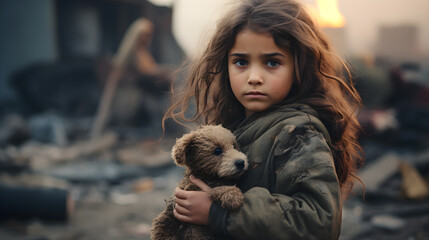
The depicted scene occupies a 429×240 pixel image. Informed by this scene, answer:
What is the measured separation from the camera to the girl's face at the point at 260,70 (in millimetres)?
1729

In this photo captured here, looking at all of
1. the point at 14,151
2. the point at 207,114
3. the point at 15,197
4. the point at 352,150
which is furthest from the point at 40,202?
the point at 352,150

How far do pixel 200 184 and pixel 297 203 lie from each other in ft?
1.37

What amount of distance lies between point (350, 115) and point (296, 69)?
349mm

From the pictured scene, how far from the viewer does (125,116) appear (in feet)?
35.3

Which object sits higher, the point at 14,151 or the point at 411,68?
the point at 411,68

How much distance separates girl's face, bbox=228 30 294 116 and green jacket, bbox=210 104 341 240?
0.13 m

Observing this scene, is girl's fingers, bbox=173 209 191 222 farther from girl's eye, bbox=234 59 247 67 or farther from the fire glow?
the fire glow

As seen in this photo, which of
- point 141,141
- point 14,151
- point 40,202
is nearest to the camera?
point 40,202

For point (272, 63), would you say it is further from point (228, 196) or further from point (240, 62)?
point (228, 196)

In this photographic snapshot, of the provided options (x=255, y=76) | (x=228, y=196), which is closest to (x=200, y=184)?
(x=228, y=196)

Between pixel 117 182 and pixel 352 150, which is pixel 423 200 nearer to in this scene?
pixel 352 150

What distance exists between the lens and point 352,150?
1983mm

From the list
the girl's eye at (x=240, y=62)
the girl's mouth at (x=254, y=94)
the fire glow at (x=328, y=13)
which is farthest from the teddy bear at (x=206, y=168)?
the fire glow at (x=328, y=13)

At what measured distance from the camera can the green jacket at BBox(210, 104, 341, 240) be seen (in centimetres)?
148
